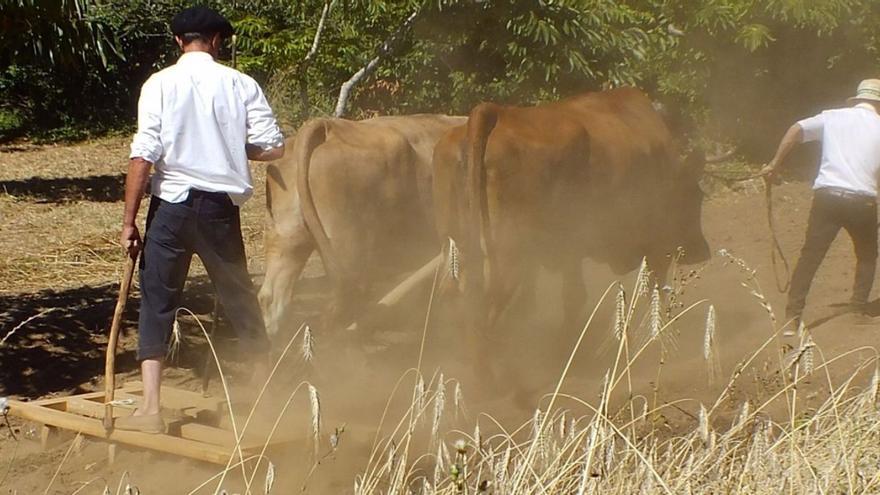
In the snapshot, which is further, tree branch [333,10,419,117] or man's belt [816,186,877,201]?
tree branch [333,10,419,117]

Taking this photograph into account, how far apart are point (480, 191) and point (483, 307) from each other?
721mm

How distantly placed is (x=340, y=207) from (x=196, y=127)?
225cm

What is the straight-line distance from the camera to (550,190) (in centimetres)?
772


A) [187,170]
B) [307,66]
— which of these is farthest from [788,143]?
[307,66]

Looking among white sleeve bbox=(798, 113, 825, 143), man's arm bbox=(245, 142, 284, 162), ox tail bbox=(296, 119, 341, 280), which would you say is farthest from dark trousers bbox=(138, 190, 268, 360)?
white sleeve bbox=(798, 113, 825, 143)

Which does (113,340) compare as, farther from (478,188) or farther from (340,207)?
(478,188)

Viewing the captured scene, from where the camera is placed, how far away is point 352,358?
8148 millimetres

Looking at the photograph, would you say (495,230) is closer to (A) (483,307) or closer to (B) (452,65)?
(A) (483,307)

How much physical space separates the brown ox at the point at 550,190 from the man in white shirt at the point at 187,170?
194 centimetres

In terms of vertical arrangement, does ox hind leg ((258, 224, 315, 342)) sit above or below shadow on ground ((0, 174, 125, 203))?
above

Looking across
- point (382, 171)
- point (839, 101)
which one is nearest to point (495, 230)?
point (382, 171)

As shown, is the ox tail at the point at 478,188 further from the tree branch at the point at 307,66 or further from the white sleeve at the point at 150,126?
the tree branch at the point at 307,66

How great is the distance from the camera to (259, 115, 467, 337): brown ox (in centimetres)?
775

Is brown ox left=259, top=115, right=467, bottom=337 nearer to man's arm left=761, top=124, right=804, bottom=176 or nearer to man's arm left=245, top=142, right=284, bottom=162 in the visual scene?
man's arm left=245, top=142, right=284, bottom=162
